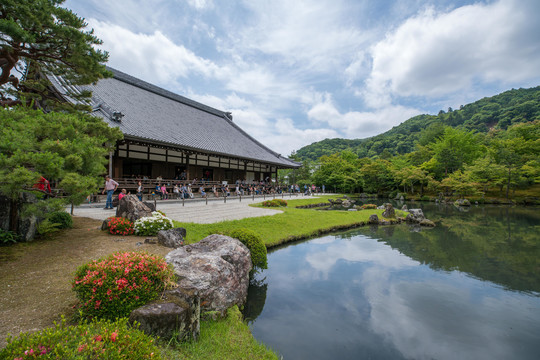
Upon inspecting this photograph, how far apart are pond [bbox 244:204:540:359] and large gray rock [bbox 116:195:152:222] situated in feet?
14.5

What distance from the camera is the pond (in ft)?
14.5

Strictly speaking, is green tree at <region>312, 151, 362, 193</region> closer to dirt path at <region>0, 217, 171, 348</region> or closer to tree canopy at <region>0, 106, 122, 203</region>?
dirt path at <region>0, 217, 171, 348</region>

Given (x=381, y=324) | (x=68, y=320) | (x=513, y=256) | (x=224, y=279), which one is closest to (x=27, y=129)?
(x=68, y=320)

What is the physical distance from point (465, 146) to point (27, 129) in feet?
167

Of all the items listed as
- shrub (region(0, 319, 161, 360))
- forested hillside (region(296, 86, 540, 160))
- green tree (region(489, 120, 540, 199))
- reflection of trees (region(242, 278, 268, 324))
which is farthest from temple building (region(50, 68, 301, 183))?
forested hillside (region(296, 86, 540, 160))

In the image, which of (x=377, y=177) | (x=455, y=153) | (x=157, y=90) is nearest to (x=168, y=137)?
(x=157, y=90)

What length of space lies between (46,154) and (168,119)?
18.5 meters

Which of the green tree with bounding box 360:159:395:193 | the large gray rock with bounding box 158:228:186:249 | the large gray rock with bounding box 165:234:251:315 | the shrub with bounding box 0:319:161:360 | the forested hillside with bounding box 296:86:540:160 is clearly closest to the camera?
the shrub with bounding box 0:319:161:360

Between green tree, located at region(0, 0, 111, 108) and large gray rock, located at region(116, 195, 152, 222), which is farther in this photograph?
large gray rock, located at region(116, 195, 152, 222)

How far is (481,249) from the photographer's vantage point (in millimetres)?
10422

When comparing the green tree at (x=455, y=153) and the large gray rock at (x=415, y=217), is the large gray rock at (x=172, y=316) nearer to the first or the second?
the large gray rock at (x=415, y=217)

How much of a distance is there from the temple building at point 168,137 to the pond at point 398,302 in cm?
1259

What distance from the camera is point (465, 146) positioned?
4053cm

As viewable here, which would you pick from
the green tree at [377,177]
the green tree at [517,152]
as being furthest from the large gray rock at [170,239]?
the green tree at [377,177]
